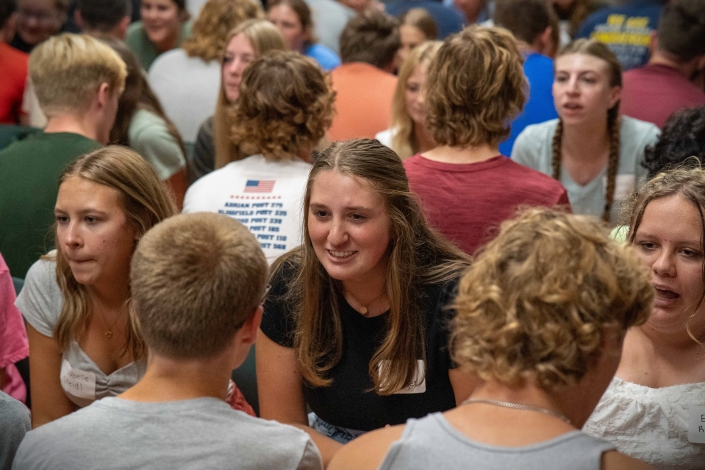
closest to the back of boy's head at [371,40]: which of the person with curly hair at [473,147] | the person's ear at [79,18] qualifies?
the person with curly hair at [473,147]

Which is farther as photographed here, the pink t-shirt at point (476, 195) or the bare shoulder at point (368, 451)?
the pink t-shirt at point (476, 195)

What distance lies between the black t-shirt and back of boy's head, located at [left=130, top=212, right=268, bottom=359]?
663mm

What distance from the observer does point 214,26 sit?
4816 mm

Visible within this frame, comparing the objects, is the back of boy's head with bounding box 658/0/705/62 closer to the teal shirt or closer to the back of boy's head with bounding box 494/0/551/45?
the back of boy's head with bounding box 494/0/551/45

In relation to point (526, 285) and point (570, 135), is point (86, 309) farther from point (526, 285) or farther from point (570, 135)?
point (570, 135)

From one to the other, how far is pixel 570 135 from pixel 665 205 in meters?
1.55

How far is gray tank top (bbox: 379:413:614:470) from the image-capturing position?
1.36 meters

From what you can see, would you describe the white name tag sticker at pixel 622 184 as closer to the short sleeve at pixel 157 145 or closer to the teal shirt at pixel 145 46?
the short sleeve at pixel 157 145

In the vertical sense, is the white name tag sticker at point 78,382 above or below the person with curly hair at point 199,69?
below

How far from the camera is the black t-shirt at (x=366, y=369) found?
2.16 meters

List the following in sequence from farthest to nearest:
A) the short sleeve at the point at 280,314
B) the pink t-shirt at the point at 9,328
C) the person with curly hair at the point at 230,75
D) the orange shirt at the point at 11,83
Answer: the orange shirt at the point at 11,83
the person with curly hair at the point at 230,75
the pink t-shirt at the point at 9,328
the short sleeve at the point at 280,314

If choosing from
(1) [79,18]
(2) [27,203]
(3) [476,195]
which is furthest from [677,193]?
(1) [79,18]

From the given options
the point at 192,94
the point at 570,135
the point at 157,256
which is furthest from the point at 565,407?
the point at 192,94

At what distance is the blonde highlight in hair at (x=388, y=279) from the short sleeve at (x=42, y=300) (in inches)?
27.4
